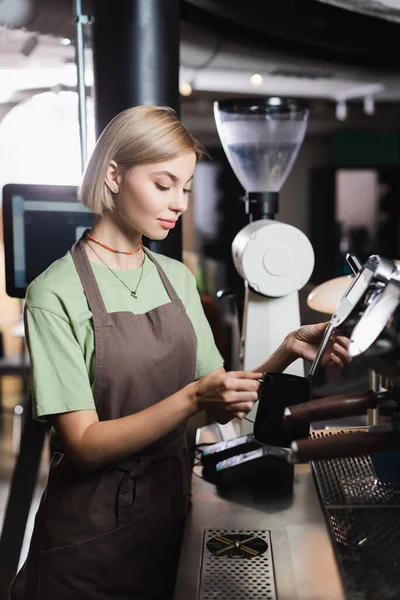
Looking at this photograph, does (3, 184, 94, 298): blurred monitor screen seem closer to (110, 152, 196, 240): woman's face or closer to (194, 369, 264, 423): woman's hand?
(110, 152, 196, 240): woman's face

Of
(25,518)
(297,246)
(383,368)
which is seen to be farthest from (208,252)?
(383,368)

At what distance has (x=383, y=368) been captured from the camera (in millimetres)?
1265

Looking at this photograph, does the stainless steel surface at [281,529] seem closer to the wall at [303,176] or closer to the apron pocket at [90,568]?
the apron pocket at [90,568]

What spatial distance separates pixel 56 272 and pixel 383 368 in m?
0.66

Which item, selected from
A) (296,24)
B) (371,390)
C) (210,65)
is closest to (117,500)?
(371,390)

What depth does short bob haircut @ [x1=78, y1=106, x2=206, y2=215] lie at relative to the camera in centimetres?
148

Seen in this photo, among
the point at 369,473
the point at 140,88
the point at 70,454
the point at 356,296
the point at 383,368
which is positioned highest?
the point at 140,88

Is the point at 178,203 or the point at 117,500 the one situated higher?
the point at 178,203

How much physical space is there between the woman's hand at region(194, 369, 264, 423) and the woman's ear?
0.44 meters

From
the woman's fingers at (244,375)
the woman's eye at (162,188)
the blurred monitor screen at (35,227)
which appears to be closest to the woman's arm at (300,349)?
the woman's fingers at (244,375)

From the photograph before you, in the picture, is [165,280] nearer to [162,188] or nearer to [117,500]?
[162,188]

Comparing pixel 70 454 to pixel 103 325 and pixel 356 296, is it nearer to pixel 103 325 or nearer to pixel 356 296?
pixel 103 325

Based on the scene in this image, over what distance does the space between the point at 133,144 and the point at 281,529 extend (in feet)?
2.65

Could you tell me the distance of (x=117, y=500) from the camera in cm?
154
